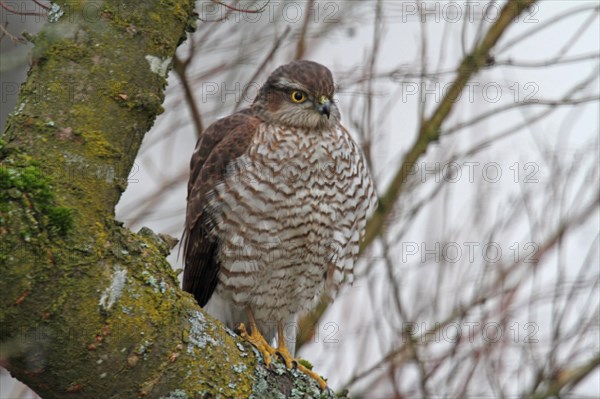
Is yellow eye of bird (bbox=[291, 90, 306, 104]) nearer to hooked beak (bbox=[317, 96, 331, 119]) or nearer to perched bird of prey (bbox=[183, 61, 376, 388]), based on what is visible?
perched bird of prey (bbox=[183, 61, 376, 388])

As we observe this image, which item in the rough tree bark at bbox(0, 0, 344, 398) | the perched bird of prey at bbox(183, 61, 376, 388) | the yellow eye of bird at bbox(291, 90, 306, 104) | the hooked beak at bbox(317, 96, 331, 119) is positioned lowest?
the rough tree bark at bbox(0, 0, 344, 398)

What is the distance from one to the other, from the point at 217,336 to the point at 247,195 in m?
1.40

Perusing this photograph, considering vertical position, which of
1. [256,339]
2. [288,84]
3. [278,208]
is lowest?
[256,339]

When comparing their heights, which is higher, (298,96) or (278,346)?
(298,96)

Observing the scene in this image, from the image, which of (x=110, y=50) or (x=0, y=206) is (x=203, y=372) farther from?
(x=110, y=50)

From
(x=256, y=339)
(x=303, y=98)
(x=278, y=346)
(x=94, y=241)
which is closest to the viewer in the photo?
(x=94, y=241)

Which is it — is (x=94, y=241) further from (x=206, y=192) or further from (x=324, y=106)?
(x=324, y=106)

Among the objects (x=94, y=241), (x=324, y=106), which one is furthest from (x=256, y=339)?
(x=94, y=241)

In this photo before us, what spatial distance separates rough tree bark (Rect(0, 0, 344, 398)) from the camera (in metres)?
2.29

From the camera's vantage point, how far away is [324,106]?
4.50 meters

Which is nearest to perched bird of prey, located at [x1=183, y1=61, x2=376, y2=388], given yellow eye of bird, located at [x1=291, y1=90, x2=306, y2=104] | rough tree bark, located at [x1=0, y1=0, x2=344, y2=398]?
yellow eye of bird, located at [x1=291, y1=90, x2=306, y2=104]

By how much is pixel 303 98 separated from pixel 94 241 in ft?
7.65

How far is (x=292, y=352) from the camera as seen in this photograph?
451 cm

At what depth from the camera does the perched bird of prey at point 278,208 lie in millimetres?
4215
